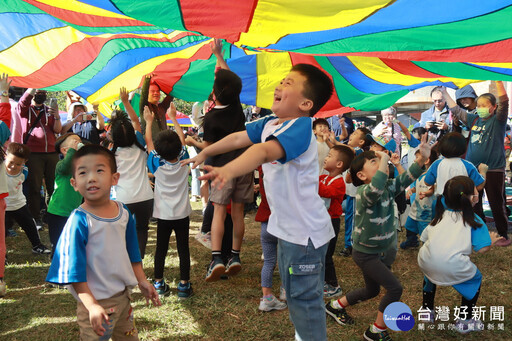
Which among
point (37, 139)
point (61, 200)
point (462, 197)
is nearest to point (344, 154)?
point (462, 197)

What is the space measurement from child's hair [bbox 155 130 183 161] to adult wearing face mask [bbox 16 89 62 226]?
2823 millimetres

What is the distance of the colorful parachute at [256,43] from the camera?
2.26 meters

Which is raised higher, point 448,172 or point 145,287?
point 448,172

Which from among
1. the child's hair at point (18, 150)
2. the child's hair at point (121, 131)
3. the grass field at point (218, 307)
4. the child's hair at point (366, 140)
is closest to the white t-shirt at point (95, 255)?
the grass field at point (218, 307)

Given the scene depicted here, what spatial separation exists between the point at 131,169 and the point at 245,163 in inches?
86.5

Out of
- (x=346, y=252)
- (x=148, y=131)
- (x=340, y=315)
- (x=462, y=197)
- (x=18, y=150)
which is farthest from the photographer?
(x=346, y=252)

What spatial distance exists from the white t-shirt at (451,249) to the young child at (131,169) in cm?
214

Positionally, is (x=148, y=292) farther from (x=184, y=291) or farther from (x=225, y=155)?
(x=225, y=155)

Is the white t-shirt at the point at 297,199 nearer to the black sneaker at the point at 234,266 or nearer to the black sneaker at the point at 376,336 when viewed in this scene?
the black sneaker at the point at 376,336

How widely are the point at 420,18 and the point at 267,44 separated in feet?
4.04

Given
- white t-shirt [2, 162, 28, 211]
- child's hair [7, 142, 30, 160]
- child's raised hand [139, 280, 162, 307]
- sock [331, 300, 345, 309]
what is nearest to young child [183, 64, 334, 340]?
child's raised hand [139, 280, 162, 307]

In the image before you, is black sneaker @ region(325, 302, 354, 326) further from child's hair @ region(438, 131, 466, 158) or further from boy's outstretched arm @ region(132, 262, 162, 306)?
child's hair @ region(438, 131, 466, 158)

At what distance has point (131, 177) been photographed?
3.18 m

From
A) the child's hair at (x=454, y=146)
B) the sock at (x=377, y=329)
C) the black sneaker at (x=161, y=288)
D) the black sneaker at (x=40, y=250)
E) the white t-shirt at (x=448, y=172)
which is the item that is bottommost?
the black sneaker at (x=40, y=250)
